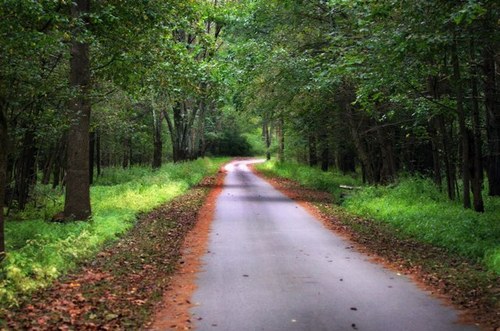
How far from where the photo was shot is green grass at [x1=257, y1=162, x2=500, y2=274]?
32.7 ft

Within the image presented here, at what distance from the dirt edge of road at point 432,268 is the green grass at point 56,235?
569 cm

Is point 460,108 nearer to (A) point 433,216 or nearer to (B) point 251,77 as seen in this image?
(A) point 433,216

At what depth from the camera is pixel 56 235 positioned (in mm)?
10523

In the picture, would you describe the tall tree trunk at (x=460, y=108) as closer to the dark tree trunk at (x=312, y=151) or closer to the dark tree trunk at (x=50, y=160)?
the dark tree trunk at (x=312, y=151)

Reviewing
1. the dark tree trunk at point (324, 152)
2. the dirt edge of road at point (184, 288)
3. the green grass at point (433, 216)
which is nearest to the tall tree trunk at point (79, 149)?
the dirt edge of road at point (184, 288)

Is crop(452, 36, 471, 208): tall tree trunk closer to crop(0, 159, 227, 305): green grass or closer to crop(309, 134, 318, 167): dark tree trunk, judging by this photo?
crop(0, 159, 227, 305): green grass

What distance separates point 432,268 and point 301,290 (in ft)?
9.29

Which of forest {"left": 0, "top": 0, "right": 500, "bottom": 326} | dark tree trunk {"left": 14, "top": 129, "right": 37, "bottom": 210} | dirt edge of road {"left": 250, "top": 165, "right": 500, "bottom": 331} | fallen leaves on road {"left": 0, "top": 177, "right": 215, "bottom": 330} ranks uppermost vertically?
forest {"left": 0, "top": 0, "right": 500, "bottom": 326}

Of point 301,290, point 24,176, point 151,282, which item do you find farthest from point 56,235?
point 24,176

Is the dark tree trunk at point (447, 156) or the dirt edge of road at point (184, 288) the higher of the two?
the dark tree trunk at point (447, 156)

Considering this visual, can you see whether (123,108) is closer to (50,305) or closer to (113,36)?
(113,36)

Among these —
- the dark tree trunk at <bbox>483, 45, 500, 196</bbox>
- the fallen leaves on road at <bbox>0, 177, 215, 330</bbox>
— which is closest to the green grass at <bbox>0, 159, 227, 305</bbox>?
the fallen leaves on road at <bbox>0, 177, 215, 330</bbox>

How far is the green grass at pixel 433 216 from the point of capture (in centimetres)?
997

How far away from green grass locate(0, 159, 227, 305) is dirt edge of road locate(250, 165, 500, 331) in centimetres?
569
